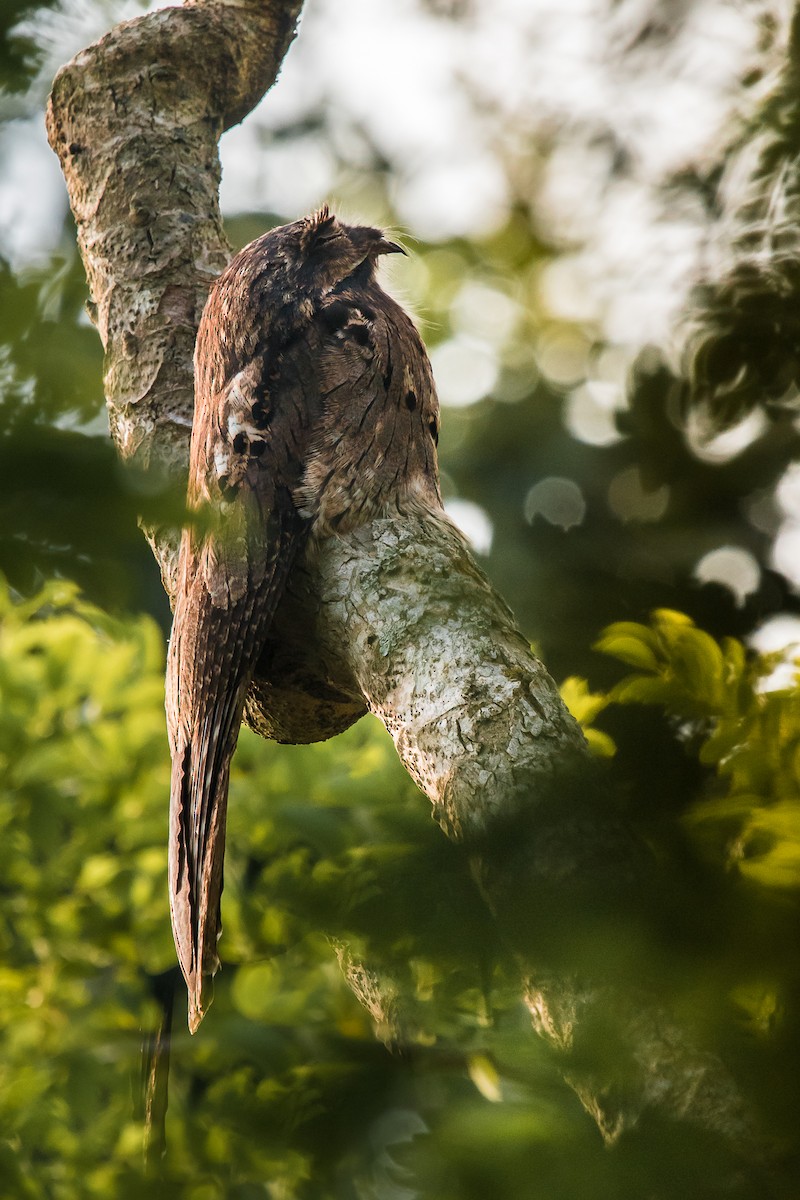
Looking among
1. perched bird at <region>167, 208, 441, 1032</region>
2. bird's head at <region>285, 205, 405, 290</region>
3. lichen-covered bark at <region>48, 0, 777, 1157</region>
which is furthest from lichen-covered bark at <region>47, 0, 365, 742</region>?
bird's head at <region>285, 205, 405, 290</region>

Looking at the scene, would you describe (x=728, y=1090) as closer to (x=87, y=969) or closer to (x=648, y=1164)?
(x=648, y=1164)

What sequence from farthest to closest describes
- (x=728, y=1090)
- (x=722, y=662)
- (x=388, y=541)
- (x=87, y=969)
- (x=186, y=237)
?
(x=87, y=969) → (x=186, y=237) → (x=388, y=541) → (x=722, y=662) → (x=728, y=1090)

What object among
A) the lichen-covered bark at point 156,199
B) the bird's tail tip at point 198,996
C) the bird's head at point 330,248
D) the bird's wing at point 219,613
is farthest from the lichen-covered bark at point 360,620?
the bird's tail tip at point 198,996

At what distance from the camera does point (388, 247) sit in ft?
6.96

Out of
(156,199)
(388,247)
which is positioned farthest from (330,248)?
(156,199)

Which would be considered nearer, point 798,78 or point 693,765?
point 693,765

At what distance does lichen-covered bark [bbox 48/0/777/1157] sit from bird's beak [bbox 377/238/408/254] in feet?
1.61

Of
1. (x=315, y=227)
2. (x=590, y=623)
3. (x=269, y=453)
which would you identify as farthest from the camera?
(x=315, y=227)

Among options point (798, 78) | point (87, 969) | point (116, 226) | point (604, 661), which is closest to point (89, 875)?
point (87, 969)

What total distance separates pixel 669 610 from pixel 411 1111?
0.36 meters

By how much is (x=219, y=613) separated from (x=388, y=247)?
3.00 ft

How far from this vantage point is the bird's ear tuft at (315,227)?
196 cm

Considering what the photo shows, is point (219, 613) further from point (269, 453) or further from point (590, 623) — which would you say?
point (590, 623)

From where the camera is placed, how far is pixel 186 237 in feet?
7.87
